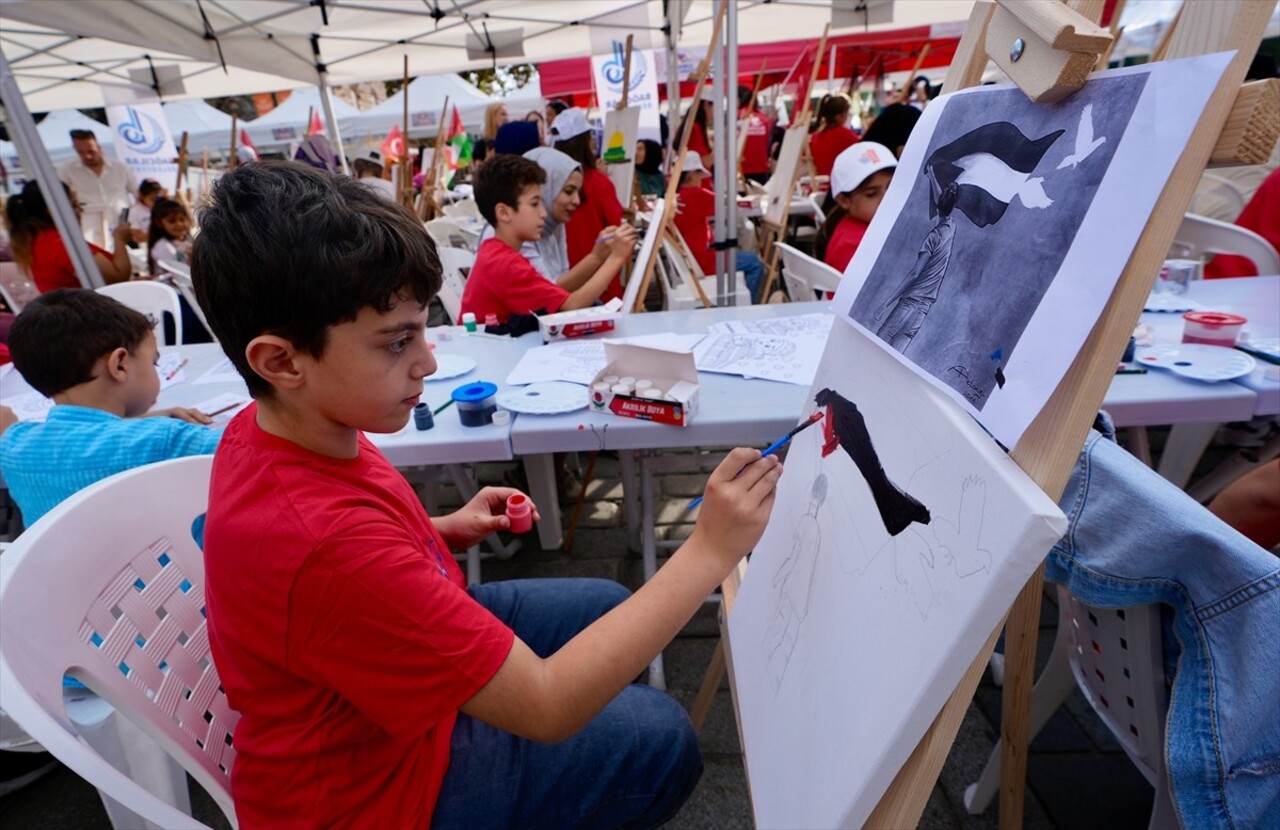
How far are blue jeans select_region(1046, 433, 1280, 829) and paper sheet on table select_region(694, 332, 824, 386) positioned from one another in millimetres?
813

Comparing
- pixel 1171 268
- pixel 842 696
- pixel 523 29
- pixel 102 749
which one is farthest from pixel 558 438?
pixel 523 29

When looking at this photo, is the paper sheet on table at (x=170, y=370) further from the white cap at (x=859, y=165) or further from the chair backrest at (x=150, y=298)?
the white cap at (x=859, y=165)

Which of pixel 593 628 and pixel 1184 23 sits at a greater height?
pixel 1184 23

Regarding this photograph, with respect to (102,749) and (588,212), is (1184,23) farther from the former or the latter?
(588,212)

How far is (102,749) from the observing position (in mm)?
1076

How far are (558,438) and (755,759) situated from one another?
73 cm

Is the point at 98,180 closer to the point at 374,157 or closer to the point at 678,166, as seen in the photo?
the point at 374,157

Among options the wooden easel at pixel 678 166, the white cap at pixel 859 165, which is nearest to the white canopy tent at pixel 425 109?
the wooden easel at pixel 678 166

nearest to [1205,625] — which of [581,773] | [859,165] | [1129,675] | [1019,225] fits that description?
[1129,675]

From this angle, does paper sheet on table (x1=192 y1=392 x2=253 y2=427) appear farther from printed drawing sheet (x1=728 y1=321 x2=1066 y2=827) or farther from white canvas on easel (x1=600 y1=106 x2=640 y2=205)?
white canvas on easel (x1=600 y1=106 x2=640 y2=205)

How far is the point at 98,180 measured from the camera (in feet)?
19.8

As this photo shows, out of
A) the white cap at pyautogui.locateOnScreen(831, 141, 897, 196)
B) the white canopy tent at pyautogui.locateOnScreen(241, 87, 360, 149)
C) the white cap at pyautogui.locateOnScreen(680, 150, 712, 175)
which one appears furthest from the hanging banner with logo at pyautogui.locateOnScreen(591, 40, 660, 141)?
the white canopy tent at pyautogui.locateOnScreen(241, 87, 360, 149)

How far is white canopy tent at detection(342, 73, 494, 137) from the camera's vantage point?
10.9 m

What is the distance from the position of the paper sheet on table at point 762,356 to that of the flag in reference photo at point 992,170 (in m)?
0.76
